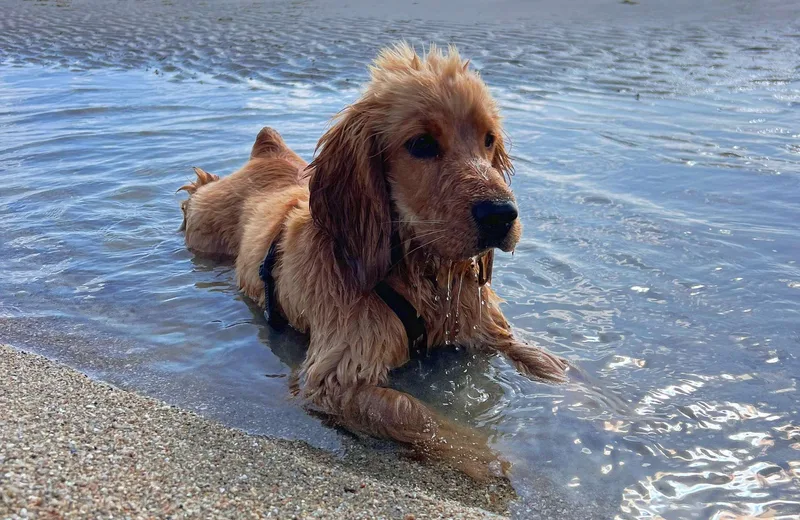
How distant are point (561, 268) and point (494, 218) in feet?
8.31

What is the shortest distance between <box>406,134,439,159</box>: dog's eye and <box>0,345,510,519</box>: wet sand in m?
1.55

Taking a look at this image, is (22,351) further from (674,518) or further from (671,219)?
(671,219)

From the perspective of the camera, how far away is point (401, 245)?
441 cm

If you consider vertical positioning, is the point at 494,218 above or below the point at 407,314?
above

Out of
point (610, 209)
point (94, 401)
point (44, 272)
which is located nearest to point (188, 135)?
point (44, 272)

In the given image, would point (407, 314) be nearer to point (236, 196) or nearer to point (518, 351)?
point (518, 351)

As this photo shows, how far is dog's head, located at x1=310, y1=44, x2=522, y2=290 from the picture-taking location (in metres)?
3.86

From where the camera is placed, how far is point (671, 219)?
6.85 meters

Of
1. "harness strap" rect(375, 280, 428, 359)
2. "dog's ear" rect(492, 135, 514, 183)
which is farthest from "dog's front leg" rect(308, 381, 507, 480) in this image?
"dog's ear" rect(492, 135, 514, 183)

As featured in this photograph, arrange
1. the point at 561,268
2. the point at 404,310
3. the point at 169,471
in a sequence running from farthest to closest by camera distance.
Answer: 1. the point at 561,268
2. the point at 404,310
3. the point at 169,471

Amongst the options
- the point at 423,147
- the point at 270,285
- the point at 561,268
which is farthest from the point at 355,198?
the point at 561,268

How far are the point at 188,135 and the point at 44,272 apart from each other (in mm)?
4464

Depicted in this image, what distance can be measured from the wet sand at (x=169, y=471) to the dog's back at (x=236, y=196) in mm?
2497

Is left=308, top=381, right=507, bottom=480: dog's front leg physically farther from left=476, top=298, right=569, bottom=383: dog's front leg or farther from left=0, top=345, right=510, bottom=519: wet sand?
left=476, top=298, right=569, bottom=383: dog's front leg
